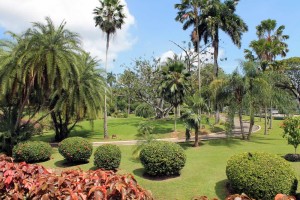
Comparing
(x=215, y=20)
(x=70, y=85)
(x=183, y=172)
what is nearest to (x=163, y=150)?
(x=183, y=172)

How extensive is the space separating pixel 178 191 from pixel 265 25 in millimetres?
34091

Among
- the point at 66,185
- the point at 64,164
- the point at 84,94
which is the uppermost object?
the point at 84,94

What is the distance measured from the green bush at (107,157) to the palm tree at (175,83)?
1640 cm

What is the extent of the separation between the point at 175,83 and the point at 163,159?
1819cm

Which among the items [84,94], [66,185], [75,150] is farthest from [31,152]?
[66,185]

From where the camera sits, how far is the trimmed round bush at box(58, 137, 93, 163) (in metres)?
14.2

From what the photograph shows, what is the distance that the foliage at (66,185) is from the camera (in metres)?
3.88

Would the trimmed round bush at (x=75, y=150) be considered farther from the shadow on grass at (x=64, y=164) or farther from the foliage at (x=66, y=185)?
the foliage at (x=66, y=185)

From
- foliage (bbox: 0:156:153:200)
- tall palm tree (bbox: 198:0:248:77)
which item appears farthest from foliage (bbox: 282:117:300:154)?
tall palm tree (bbox: 198:0:248:77)

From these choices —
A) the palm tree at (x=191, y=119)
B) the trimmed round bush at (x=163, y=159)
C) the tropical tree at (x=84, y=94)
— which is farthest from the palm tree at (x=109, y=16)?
the trimmed round bush at (x=163, y=159)

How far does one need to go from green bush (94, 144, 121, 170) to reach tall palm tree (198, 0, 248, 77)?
23.9 m

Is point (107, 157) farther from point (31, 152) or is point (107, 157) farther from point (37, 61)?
point (37, 61)

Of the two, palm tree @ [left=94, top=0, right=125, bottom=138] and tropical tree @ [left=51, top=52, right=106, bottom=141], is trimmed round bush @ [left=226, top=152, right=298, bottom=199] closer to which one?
tropical tree @ [left=51, top=52, right=106, bottom=141]

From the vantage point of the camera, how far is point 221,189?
10.3m
